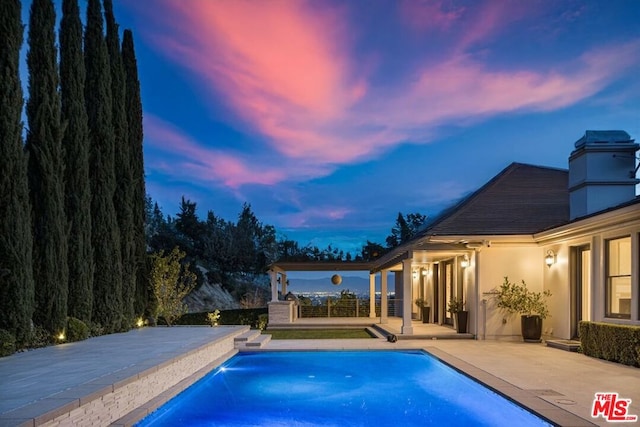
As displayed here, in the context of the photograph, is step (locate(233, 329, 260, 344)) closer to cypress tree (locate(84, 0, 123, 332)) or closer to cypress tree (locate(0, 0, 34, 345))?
cypress tree (locate(84, 0, 123, 332))

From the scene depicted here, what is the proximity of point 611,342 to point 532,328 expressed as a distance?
324cm

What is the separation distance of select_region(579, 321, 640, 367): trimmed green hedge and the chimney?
3247 mm

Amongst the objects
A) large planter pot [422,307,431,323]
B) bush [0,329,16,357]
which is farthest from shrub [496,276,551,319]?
bush [0,329,16,357]

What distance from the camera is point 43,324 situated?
425 inches

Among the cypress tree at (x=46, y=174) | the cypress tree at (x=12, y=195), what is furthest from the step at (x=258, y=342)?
the cypress tree at (x=12, y=195)

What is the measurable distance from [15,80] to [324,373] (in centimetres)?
838

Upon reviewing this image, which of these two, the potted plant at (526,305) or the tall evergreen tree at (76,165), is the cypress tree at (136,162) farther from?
the potted plant at (526,305)

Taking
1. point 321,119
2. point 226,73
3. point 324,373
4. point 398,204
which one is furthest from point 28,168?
point 398,204

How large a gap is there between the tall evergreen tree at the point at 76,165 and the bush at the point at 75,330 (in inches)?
14.4

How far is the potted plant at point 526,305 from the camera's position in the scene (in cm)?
1326

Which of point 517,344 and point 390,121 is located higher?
point 390,121

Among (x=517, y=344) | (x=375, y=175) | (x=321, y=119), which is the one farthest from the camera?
(x=375, y=175)

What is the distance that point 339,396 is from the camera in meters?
8.70

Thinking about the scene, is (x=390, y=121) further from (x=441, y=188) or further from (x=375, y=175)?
(x=441, y=188)
